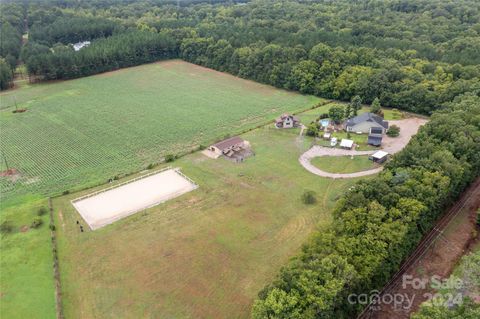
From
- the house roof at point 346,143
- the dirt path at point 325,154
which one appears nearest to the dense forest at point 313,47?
the house roof at point 346,143

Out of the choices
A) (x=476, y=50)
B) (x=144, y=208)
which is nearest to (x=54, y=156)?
(x=144, y=208)

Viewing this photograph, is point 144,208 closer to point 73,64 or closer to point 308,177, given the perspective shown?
point 308,177

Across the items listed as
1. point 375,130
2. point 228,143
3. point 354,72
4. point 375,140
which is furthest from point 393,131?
point 228,143

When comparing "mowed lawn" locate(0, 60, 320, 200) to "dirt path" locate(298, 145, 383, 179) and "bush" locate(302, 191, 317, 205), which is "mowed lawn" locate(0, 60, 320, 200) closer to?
"dirt path" locate(298, 145, 383, 179)

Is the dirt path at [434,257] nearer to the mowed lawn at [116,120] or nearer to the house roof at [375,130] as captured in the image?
the house roof at [375,130]

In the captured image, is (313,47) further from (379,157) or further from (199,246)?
(199,246)
